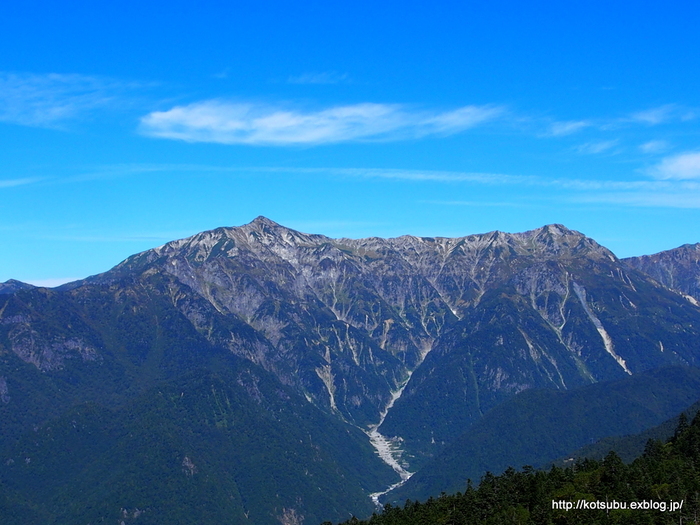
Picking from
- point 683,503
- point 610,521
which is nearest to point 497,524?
point 610,521

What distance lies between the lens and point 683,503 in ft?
633

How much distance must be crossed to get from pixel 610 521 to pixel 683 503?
18.7 m

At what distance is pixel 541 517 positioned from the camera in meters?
200

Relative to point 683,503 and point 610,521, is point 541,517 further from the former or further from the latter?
point 683,503

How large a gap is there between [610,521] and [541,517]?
56.5ft

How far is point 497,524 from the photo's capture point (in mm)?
198875

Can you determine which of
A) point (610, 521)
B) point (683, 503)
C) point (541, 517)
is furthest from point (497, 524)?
point (683, 503)

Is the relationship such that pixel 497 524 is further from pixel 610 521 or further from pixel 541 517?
pixel 610 521

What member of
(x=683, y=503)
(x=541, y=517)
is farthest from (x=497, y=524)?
(x=683, y=503)

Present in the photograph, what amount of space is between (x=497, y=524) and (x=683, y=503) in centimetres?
4218

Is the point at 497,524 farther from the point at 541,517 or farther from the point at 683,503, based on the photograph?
the point at 683,503
